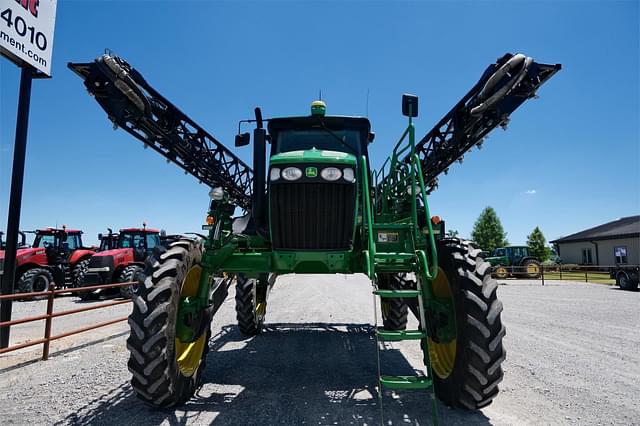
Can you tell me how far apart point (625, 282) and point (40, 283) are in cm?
2570

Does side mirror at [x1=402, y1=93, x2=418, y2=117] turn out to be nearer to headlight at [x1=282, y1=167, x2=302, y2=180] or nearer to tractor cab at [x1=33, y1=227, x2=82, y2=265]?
headlight at [x1=282, y1=167, x2=302, y2=180]

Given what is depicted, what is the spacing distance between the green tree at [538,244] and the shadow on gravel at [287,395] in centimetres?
4843

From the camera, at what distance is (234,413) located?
344cm

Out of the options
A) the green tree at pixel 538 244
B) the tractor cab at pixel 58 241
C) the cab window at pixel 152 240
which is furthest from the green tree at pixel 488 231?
→ the tractor cab at pixel 58 241

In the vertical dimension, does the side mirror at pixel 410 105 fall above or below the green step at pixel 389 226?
above

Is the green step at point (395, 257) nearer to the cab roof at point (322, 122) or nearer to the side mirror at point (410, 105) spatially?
the side mirror at point (410, 105)

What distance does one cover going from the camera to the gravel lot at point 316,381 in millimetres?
3414

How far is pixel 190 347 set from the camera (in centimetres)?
408

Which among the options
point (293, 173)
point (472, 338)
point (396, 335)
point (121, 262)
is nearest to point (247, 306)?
point (293, 173)

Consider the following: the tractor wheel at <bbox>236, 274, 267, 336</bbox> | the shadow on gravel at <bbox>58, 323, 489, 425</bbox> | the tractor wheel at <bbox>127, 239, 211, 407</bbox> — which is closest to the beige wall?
the shadow on gravel at <bbox>58, 323, 489, 425</bbox>

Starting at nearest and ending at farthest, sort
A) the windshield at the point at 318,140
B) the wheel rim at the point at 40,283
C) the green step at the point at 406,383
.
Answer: the green step at the point at 406,383, the windshield at the point at 318,140, the wheel rim at the point at 40,283

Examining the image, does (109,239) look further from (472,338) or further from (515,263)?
(515,263)

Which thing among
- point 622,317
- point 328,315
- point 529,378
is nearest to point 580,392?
point 529,378

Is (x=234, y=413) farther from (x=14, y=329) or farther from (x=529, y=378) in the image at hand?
(x=14, y=329)
